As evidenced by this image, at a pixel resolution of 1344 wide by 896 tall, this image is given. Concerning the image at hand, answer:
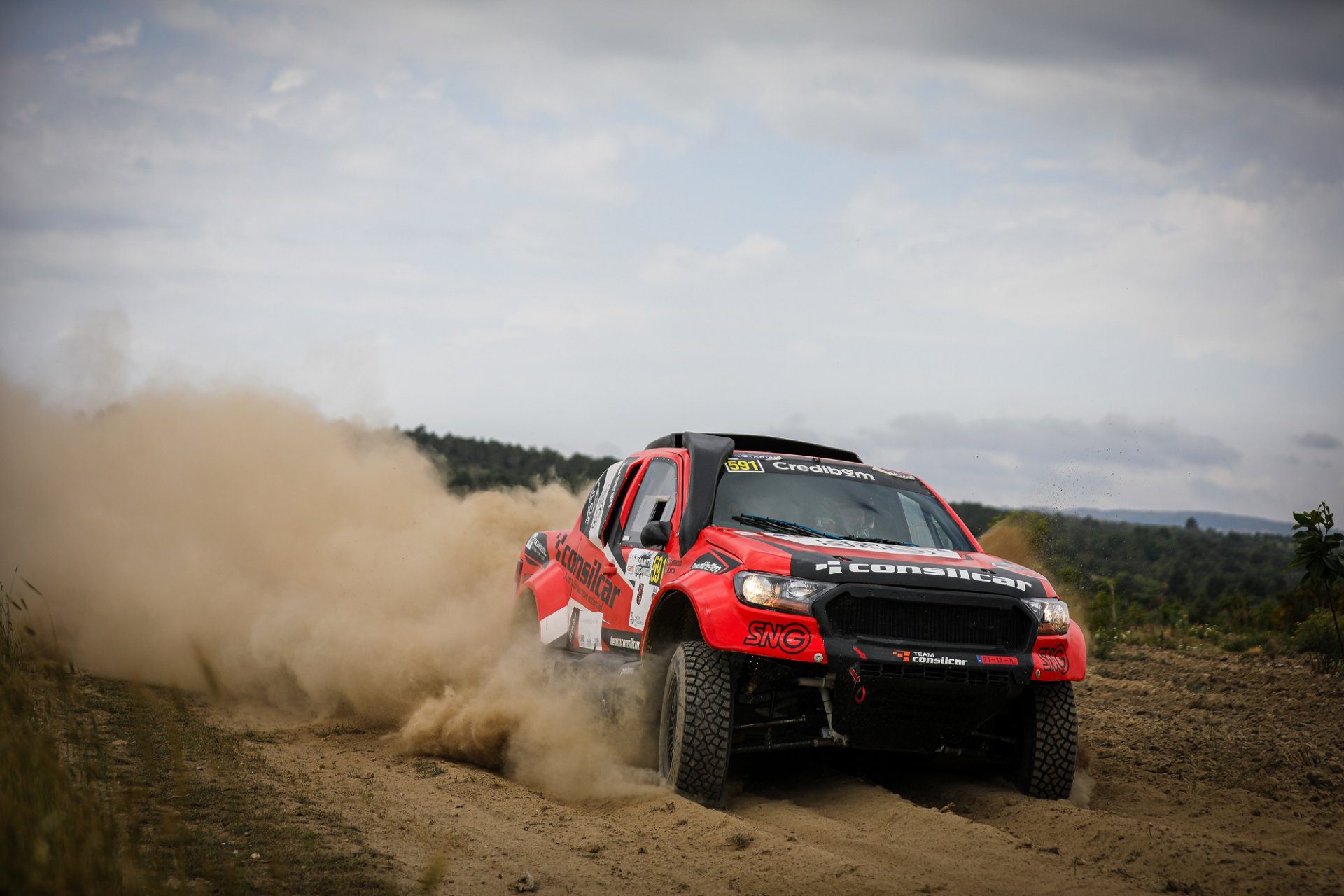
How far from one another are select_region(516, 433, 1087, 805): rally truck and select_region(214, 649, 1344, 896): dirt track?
1.28ft

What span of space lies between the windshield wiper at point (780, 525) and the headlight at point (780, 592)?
95 cm

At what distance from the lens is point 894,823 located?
6000 mm

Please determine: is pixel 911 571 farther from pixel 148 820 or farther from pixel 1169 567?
pixel 1169 567

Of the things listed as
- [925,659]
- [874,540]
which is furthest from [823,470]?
[925,659]

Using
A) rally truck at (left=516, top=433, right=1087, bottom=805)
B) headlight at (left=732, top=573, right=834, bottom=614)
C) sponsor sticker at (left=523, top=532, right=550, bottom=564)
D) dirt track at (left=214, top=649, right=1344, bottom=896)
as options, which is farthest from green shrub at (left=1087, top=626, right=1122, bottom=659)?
headlight at (left=732, top=573, right=834, bottom=614)

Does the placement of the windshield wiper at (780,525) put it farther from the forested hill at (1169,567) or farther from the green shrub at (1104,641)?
the green shrub at (1104,641)

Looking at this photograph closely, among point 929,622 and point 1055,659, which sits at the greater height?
point 929,622

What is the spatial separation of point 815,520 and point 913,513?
781 millimetres

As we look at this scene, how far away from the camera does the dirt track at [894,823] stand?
5.04 m

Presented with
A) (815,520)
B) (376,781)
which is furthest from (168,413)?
(815,520)

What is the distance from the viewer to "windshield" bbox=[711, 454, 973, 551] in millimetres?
7363

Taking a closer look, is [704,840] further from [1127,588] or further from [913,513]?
[1127,588]

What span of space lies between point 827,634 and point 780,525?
1.24 metres

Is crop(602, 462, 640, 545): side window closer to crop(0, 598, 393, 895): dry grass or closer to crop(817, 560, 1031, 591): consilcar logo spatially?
crop(817, 560, 1031, 591): consilcar logo
